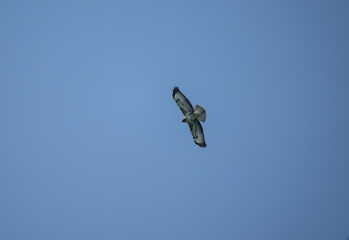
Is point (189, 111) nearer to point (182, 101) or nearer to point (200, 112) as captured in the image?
point (200, 112)

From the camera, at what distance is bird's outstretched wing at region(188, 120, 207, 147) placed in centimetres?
1705

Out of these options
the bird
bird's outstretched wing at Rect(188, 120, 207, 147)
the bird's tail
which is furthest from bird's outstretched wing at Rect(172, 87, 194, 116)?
bird's outstretched wing at Rect(188, 120, 207, 147)

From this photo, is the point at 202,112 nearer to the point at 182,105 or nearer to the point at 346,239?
the point at 182,105

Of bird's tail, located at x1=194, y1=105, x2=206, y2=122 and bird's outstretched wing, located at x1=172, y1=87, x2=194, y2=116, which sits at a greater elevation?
bird's outstretched wing, located at x1=172, y1=87, x2=194, y2=116

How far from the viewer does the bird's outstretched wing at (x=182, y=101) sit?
15883 mm

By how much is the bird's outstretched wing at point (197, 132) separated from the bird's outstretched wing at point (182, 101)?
933 mm

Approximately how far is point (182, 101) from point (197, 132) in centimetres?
222

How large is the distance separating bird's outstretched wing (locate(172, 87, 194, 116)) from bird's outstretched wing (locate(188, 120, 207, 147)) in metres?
0.93

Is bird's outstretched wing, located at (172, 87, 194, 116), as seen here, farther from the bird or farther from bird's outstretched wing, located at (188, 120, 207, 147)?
bird's outstretched wing, located at (188, 120, 207, 147)

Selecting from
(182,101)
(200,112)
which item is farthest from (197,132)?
(182,101)

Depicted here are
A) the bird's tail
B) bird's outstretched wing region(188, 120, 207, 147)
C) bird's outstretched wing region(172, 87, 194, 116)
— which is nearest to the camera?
bird's outstretched wing region(172, 87, 194, 116)

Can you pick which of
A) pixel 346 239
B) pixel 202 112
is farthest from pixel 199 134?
pixel 346 239

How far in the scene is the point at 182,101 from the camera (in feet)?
52.7

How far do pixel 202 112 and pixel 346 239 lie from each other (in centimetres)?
10119
